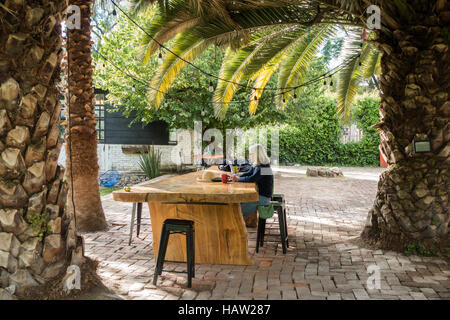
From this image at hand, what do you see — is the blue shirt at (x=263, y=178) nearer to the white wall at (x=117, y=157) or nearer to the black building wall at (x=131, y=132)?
the white wall at (x=117, y=157)

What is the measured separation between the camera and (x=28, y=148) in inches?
112

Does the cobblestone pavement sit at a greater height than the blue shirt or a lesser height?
lesser

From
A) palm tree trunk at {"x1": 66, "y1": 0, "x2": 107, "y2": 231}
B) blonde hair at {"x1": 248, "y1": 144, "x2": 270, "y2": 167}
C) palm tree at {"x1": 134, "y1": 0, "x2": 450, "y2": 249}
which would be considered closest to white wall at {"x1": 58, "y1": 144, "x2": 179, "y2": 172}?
palm tree trunk at {"x1": 66, "y1": 0, "x2": 107, "y2": 231}

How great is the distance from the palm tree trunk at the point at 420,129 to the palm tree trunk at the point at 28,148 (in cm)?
397

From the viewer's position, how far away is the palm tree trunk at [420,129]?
441 cm

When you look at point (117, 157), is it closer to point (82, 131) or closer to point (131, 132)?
point (131, 132)

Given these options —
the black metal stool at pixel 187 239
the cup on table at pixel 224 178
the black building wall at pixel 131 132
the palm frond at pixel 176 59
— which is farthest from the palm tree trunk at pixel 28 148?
the black building wall at pixel 131 132

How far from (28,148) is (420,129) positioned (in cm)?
438

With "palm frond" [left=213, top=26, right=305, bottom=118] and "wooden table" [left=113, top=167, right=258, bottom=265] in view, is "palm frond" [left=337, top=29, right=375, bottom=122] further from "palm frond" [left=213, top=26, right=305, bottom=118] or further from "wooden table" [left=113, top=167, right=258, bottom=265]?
"wooden table" [left=113, top=167, right=258, bottom=265]

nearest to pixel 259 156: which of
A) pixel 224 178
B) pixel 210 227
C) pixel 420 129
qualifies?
pixel 224 178

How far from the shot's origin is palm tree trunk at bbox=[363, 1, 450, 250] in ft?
14.5

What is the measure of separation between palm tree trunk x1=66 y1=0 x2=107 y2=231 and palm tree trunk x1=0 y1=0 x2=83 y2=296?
295 cm

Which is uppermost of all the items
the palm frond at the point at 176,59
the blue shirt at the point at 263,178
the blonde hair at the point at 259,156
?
the palm frond at the point at 176,59

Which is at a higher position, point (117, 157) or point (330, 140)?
point (330, 140)
